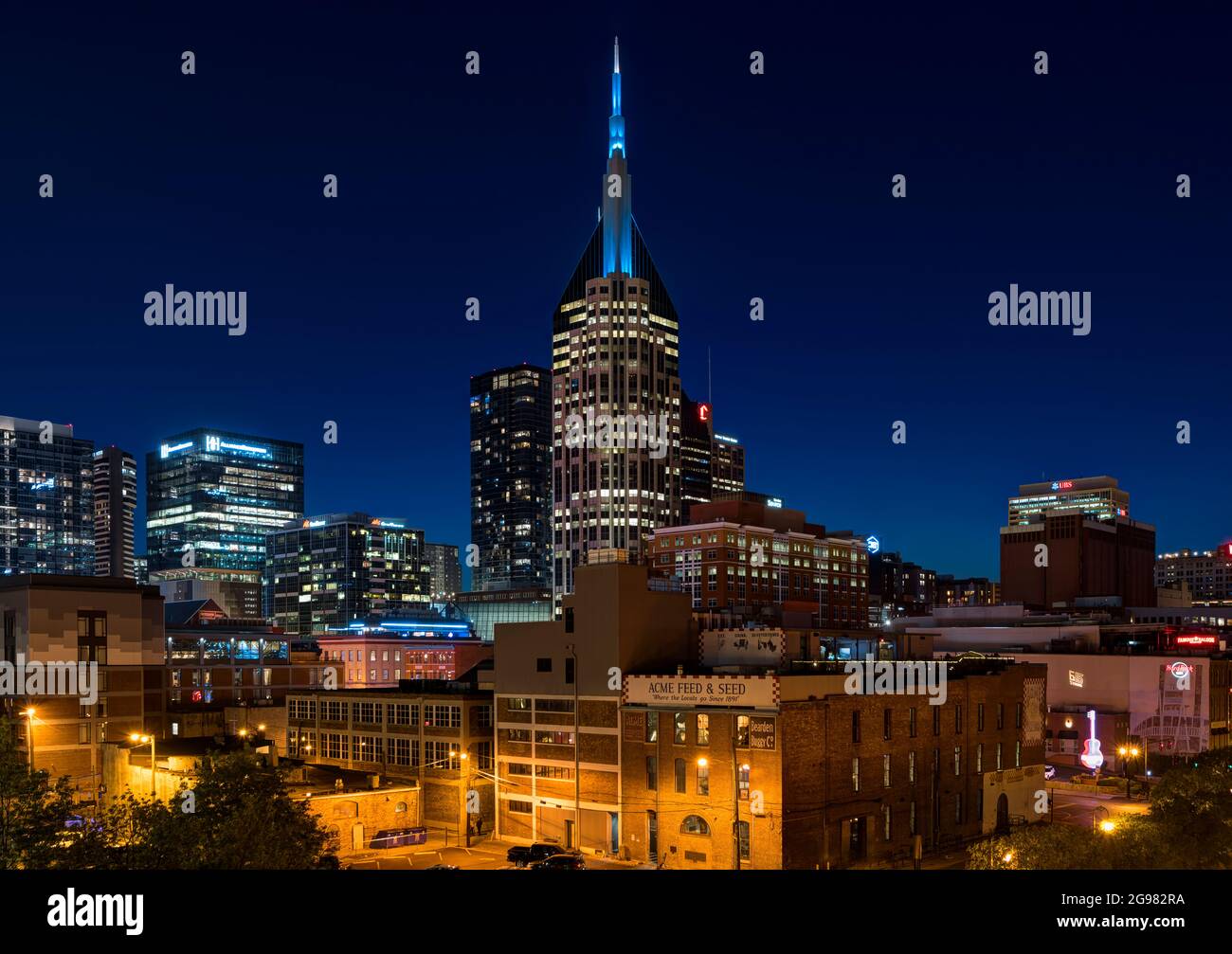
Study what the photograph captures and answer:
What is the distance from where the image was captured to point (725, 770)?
179 ft

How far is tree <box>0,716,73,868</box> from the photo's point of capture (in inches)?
1432

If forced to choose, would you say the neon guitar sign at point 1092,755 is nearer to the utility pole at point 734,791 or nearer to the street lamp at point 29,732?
the utility pole at point 734,791

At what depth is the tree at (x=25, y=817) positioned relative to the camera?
36.4 m

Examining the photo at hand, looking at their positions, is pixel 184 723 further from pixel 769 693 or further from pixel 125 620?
pixel 769 693

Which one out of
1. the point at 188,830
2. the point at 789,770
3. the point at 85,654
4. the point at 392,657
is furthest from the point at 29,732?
the point at 392,657

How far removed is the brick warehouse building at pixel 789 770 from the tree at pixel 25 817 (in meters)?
26.9

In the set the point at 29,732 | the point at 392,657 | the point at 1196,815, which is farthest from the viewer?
the point at 392,657

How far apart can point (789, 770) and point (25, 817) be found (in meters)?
31.6

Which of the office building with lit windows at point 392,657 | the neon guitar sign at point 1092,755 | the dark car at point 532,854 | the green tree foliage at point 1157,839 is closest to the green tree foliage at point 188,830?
the dark car at point 532,854

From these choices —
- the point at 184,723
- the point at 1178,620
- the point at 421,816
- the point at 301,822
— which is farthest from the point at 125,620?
the point at 1178,620

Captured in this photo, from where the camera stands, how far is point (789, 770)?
52.8 meters

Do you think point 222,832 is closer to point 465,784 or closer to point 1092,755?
point 465,784

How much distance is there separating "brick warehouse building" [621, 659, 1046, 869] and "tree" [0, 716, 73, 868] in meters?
26.9
